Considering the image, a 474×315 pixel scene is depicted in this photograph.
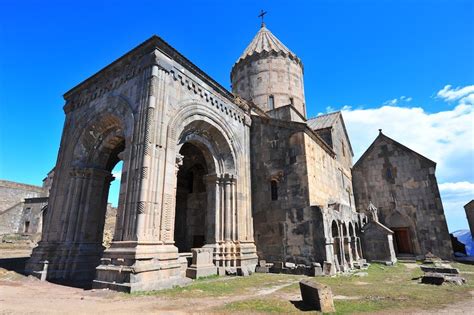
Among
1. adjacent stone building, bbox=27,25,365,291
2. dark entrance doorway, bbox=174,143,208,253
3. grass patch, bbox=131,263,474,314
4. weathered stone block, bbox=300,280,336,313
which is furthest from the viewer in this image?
dark entrance doorway, bbox=174,143,208,253

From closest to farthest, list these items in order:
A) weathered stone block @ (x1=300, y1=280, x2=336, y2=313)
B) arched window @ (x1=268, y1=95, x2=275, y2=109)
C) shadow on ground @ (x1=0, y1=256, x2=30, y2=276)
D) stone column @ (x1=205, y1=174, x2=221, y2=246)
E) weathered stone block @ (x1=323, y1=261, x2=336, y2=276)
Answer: weathered stone block @ (x1=300, y1=280, x2=336, y2=313) < weathered stone block @ (x1=323, y1=261, x2=336, y2=276) < shadow on ground @ (x1=0, y1=256, x2=30, y2=276) < stone column @ (x1=205, y1=174, x2=221, y2=246) < arched window @ (x1=268, y1=95, x2=275, y2=109)

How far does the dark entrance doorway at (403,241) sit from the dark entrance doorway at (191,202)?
13.0m

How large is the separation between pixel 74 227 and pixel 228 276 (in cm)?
649

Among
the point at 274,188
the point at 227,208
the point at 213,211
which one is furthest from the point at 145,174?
the point at 274,188

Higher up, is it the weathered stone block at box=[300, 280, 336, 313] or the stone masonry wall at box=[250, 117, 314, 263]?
the stone masonry wall at box=[250, 117, 314, 263]

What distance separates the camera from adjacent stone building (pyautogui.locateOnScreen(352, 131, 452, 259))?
1703cm

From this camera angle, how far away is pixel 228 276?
10.4m

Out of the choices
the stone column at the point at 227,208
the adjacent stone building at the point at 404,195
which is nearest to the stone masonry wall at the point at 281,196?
the stone column at the point at 227,208

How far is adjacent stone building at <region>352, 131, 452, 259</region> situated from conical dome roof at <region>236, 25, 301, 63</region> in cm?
937

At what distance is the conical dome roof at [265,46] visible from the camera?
19.7 meters

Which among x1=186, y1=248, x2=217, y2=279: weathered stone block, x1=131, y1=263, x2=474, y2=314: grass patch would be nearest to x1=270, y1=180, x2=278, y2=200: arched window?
x1=186, y1=248, x2=217, y2=279: weathered stone block

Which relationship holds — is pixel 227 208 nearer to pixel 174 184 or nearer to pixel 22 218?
pixel 174 184

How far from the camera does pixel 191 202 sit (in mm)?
15227

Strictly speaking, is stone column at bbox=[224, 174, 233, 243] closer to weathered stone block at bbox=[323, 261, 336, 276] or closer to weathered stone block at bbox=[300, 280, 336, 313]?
weathered stone block at bbox=[323, 261, 336, 276]
